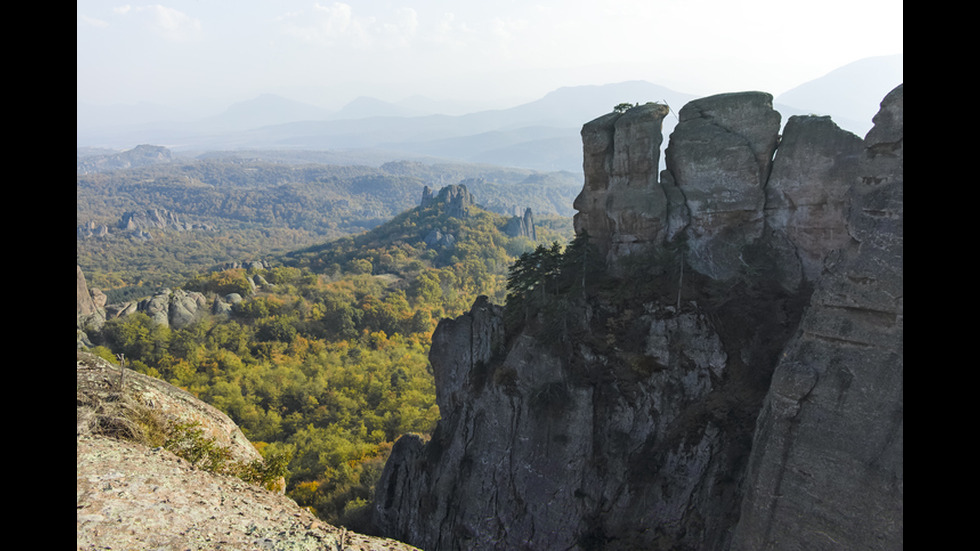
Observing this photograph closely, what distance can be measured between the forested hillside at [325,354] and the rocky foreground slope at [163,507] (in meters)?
4.73

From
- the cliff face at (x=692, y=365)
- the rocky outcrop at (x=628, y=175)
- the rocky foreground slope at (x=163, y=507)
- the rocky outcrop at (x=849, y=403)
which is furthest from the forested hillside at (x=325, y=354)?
the rocky outcrop at (x=628, y=175)

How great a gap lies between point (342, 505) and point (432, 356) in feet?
33.5

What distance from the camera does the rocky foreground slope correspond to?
8000 mm

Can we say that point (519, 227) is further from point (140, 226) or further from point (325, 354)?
point (140, 226)

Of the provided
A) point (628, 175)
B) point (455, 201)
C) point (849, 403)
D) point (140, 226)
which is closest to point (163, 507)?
point (849, 403)

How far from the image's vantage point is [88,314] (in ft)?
163

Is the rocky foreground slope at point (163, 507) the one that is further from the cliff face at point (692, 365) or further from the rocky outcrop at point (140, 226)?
the rocky outcrop at point (140, 226)

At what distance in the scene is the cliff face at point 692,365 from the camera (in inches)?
463

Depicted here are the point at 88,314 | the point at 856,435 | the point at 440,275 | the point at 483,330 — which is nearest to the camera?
the point at 856,435

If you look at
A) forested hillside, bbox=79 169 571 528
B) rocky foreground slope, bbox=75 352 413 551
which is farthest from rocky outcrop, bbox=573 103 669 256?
forested hillside, bbox=79 169 571 528

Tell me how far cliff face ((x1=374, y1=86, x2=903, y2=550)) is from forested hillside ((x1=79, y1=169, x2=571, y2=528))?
7167mm

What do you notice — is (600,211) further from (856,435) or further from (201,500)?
(201,500)

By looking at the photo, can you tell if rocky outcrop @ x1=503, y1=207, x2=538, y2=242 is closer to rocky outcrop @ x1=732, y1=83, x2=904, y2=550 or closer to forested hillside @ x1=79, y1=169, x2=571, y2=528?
forested hillside @ x1=79, y1=169, x2=571, y2=528

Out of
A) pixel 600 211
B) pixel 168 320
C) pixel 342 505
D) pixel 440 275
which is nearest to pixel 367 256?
pixel 440 275
